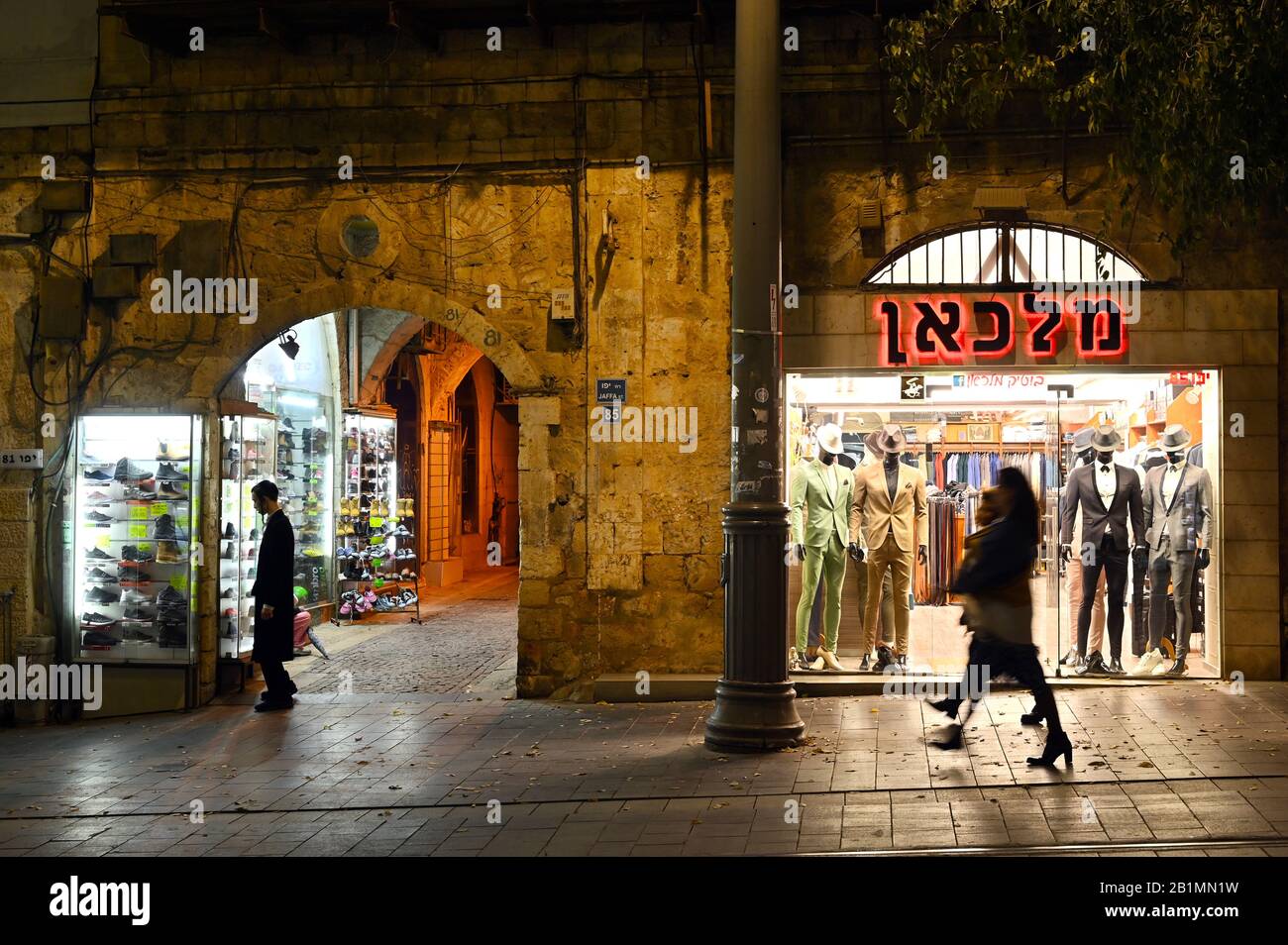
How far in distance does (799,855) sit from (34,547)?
8.62 meters

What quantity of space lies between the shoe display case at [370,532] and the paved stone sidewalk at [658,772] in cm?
545

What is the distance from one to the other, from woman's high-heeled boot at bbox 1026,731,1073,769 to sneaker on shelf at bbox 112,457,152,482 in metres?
8.33

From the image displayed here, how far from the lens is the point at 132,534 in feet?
40.0

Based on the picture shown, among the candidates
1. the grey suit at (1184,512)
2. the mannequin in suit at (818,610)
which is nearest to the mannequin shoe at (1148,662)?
the grey suit at (1184,512)

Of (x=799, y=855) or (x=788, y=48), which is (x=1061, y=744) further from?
(x=788, y=48)

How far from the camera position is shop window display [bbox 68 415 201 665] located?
12102 millimetres

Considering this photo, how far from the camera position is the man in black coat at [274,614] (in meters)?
11.5

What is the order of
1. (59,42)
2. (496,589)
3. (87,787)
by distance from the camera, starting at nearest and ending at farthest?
(87,787), (59,42), (496,589)

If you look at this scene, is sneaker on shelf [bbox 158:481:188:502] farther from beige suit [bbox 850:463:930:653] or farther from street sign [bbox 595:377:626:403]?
beige suit [bbox 850:463:930:653]

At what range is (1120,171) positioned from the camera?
1044cm

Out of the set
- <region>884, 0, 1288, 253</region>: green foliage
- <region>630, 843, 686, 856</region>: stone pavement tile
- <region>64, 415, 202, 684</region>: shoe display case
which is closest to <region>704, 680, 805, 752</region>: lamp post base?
<region>630, 843, 686, 856</region>: stone pavement tile

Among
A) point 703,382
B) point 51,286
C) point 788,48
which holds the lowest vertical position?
point 703,382

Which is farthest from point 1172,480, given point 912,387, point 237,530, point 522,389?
point 237,530
